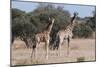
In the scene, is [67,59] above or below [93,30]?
below

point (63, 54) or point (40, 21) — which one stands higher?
point (40, 21)

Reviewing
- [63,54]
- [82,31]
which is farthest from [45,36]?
[82,31]

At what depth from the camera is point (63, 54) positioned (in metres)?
2.93

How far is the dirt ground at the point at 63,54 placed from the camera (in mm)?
2699

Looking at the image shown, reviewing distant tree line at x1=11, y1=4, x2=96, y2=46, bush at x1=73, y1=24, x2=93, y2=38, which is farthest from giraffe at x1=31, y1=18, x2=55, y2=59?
bush at x1=73, y1=24, x2=93, y2=38

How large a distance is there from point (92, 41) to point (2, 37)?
1.26m

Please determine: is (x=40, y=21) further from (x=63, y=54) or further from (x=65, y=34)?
(x=63, y=54)

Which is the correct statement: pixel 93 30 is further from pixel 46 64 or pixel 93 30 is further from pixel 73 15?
pixel 46 64

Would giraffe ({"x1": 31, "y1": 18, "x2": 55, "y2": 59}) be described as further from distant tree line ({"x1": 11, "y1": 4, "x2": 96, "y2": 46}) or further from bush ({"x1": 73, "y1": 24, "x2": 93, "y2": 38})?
bush ({"x1": 73, "y1": 24, "x2": 93, "y2": 38})

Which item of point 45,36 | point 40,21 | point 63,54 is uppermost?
point 40,21

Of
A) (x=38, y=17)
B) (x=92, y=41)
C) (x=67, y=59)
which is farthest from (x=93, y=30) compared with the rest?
(x=38, y=17)

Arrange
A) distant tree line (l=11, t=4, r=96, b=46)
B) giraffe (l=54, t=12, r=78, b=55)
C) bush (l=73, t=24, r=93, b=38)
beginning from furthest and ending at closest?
bush (l=73, t=24, r=93, b=38), giraffe (l=54, t=12, r=78, b=55), distant tree line (l=11, t=4, r=96, b=46)

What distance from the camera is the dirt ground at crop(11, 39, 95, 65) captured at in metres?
2.70

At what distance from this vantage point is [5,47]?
264 centimetres
